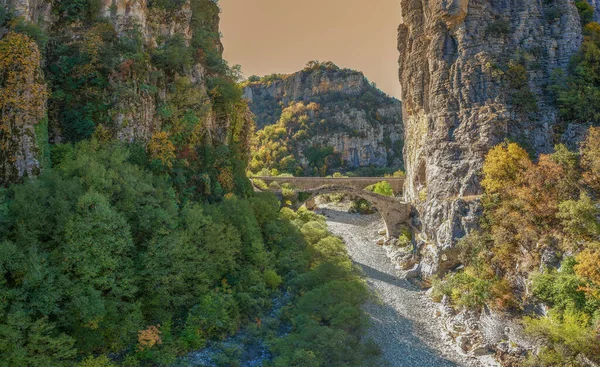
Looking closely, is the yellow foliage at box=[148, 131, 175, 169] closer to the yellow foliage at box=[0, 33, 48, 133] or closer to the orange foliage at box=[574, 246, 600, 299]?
the yellow foliage at box=[0, 33, 48, 133]

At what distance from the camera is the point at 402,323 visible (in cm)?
2341

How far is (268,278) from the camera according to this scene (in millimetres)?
22109

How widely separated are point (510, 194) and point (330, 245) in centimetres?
1188

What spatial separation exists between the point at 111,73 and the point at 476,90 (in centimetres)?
2672

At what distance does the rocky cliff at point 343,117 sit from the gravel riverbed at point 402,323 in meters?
48.6

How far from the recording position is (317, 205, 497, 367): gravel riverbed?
19.6 metres

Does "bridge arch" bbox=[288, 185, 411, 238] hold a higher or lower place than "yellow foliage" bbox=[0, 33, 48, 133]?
lower

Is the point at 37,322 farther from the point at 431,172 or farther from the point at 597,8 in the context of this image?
the point at 597,8

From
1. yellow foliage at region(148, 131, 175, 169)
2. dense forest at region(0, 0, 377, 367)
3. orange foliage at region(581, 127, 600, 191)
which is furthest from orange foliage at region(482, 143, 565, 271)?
yellow foliage at region(148, 131, 175, 169)

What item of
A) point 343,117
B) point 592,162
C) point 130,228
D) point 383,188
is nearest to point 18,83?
point 130,228

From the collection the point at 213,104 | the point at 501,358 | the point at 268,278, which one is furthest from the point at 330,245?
the point at 213,104

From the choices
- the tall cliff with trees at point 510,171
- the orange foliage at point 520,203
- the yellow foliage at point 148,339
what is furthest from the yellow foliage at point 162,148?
the orange foliage at point 520,203

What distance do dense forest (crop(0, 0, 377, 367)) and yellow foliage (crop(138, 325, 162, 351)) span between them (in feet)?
0.18

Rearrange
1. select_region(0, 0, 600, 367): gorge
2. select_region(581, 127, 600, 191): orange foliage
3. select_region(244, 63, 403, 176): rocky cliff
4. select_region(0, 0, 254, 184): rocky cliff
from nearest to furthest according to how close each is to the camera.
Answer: select_region(0, 0, 600, 367): gorge < select_region(0, 0, 254, 184): rocky cliff < select_region(581, 127, 600, 191): orange foliage < select_region(244, 63, 403, 176): rocky cliff
